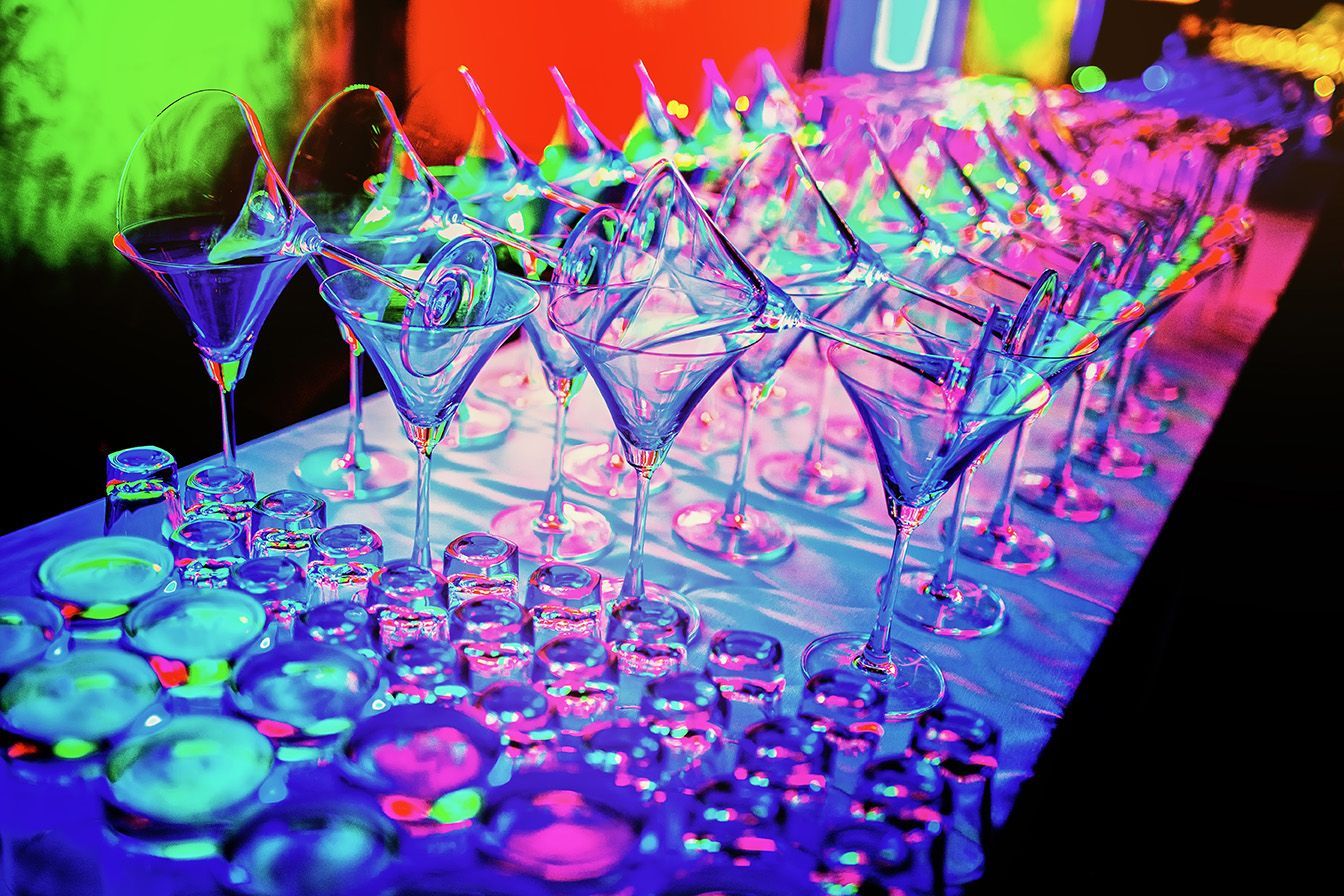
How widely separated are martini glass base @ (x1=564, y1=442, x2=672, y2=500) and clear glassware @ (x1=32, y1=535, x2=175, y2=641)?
1.64 feet

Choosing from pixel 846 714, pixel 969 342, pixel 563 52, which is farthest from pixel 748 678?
pixel 563 52

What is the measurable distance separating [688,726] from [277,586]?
303mm

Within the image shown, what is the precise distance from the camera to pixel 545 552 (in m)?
1.07

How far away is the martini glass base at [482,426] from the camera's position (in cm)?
126

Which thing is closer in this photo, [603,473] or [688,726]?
[688,726]

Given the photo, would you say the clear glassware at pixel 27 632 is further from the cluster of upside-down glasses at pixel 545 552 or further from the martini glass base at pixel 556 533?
the martini glass base at pixel 556 533

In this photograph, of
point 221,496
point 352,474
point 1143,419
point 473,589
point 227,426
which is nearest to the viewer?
point 473,589

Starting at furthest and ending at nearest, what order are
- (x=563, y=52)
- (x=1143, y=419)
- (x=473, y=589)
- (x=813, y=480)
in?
1. (x=563, y=52)
2. (x=1143, y=419)
3. (x=813, y=480)
4. (x=473, y=589)

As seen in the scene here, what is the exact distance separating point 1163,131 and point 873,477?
6.95ft

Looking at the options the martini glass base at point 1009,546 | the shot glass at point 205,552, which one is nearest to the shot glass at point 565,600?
the shot glass at point 205,552

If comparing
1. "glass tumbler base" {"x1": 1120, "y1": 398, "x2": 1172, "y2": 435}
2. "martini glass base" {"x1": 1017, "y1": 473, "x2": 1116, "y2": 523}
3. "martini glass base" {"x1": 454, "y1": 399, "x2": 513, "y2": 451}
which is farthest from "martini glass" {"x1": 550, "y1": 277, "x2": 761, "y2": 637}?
"glass tumbler base" {"x1": 1120, "y1": 398, "x2": 1172, "y2": 435}

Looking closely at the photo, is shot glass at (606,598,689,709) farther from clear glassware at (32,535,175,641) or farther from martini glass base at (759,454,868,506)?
martini glass base at (759,454,868,506)

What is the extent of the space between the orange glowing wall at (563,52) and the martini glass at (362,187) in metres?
0.19

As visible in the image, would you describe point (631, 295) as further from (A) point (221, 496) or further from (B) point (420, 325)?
(A) point (221, 496)
